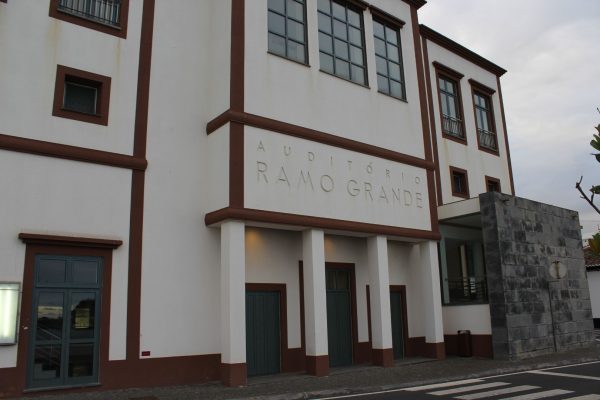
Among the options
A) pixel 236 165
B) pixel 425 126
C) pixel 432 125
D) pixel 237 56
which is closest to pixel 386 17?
pixel 425 126

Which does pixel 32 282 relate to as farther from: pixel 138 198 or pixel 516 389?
pixel 516 389

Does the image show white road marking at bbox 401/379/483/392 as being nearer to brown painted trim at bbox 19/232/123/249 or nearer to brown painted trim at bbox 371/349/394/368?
brown painted trim at bbox 371/349/394/368

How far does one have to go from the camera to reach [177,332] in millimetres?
12156

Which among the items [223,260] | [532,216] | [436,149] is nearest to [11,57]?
[223,260]

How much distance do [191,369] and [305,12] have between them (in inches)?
389

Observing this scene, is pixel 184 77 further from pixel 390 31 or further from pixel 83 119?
pixel 390 31

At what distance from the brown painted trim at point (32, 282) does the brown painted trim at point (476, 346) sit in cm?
1052

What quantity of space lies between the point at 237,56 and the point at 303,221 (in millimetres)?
4365

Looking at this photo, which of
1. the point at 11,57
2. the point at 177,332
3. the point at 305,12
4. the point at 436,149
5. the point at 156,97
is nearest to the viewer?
the point at 11,57

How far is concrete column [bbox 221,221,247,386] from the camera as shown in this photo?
11.7m

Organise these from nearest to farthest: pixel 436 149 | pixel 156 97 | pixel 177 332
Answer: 1. pixel 177 332
2. pixel 156 97
3. pixel 436 149

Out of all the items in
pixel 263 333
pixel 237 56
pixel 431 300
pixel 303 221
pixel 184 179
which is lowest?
pixel 263 333

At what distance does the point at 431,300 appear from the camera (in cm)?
1616

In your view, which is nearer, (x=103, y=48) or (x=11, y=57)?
(x=11, y=57)
